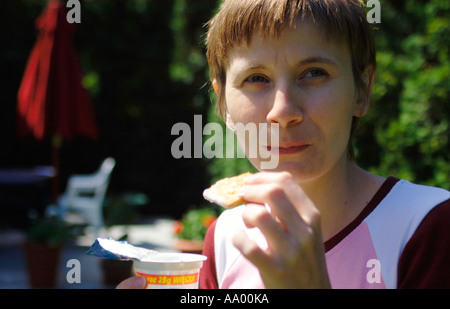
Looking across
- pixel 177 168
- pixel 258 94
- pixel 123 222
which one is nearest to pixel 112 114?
pixel 177 168

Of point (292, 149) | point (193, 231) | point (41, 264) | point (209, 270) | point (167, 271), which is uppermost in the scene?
point (292, 149)

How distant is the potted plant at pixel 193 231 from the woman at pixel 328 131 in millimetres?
3956

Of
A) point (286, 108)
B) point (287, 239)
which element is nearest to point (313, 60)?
point (286, 108)

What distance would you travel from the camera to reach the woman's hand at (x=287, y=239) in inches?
44.0

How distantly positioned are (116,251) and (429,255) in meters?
0.82

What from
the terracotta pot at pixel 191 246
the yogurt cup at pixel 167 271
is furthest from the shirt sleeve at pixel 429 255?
the terracotta pot at pixel 191 246

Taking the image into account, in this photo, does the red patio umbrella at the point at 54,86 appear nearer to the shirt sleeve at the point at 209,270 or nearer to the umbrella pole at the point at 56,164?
the umbrella pole at the point at 56,164

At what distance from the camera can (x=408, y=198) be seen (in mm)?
1502

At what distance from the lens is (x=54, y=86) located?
7.64m

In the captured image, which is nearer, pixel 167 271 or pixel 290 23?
pixel 167 271

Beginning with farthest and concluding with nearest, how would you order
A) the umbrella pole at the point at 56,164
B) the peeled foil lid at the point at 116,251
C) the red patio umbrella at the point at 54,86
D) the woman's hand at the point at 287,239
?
the umbrella pole at the point at 56,164 < the red patio umbrella at the point at 54,86 < the peeled foil lid at the point at 116,251 < the woman's hand at the point at 287,239

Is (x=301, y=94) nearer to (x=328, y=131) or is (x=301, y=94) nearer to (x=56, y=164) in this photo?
(x=328, y=131)

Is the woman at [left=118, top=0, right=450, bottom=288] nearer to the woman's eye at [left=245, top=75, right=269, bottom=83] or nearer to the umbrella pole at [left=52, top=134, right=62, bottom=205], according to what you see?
the woman's eye at [left=245, top=75, right=269, bottom=83]
